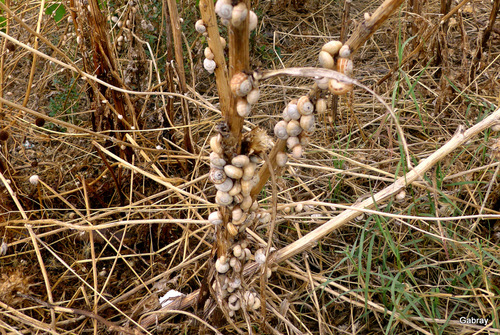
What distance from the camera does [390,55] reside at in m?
2.07

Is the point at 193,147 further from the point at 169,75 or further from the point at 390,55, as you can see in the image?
the point at 390,55

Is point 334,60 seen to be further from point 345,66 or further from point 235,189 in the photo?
point 235,189

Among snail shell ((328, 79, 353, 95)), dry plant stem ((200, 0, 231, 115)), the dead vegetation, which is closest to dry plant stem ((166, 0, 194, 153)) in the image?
the dead vegetation

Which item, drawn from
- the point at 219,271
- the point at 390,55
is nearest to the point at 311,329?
the point at 219,271

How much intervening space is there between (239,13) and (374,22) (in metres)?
0.20

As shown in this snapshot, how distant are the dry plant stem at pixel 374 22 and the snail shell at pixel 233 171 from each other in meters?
0.28

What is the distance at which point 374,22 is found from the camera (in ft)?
2.09

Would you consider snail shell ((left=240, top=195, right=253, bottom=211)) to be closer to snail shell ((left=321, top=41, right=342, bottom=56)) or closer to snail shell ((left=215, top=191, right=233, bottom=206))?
snail shell ((left=215, top=191, right=233, bottom=206))

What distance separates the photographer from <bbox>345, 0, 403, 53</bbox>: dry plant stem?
0.61 meters

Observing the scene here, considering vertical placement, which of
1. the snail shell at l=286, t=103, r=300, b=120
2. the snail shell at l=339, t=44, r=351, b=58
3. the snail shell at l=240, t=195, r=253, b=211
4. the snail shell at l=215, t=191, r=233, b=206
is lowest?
the snail shell at l=240, t=195, r=253, b=211

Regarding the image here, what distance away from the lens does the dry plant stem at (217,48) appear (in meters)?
0.71

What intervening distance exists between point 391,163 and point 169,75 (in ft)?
2.67

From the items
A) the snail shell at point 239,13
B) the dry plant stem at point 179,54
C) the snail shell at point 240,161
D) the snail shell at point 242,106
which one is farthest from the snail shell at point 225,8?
the dry plant stem at point 179,54

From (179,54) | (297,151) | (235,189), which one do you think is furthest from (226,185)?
(179,54)
